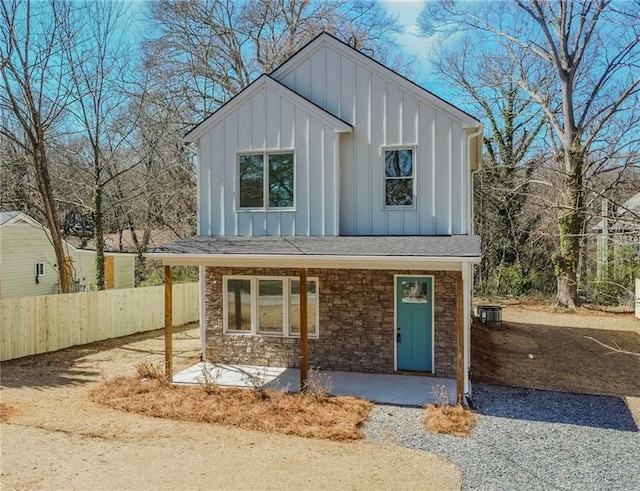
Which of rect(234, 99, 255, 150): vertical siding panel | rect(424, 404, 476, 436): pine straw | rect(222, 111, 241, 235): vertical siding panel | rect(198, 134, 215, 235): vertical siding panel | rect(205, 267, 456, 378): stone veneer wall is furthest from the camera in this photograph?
rect(198, 134, 215, 235): vertical siding panel

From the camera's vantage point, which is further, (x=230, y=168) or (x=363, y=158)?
(x=230, y=168)

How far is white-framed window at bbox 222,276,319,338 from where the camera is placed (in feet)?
35.2

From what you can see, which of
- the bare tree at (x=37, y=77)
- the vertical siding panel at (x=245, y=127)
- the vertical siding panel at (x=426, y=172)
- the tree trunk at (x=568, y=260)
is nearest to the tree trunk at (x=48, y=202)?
the bare tree at (x=37, y=77)

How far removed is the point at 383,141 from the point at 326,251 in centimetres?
313

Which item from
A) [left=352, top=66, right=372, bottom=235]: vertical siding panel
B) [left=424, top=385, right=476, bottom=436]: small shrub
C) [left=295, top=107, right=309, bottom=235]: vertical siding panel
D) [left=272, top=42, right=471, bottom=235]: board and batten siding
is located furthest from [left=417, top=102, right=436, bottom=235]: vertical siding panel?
[left=424, top=385, right=476, bottom=436]: small shrub

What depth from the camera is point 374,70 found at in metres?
10.5

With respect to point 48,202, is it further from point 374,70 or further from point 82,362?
point 374,70

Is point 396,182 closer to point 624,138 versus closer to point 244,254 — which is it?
point 244,254

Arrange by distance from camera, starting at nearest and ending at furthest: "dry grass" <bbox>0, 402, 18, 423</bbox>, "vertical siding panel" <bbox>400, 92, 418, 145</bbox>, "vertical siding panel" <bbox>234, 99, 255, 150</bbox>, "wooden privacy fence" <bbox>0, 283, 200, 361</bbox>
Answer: "dry grass" <bbox>0, 402, 18, 423</bbox> → "vertical siding panel" <bbox>400, 92, 418, 145</bbox> → "vertical siding panel" <bbox>234, 99, 255, 150</bbox> → "wooden privacy fence" <bbox>0, 283, 200, 361</bbox>

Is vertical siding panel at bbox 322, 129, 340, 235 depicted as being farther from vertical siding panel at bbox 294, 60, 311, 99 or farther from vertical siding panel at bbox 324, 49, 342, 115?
vertical siding panel at bbox 294, 60, 311, 99

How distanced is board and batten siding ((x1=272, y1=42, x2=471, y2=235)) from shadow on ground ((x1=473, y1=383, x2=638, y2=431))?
3.35m

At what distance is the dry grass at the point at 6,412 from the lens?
25.1 ft

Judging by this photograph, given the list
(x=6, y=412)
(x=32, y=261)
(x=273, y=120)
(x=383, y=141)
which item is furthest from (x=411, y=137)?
(x=32, y=261)

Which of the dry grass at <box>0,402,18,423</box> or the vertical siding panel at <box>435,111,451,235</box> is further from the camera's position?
the vertical siding panel at <box>435,111,451,235</box>
